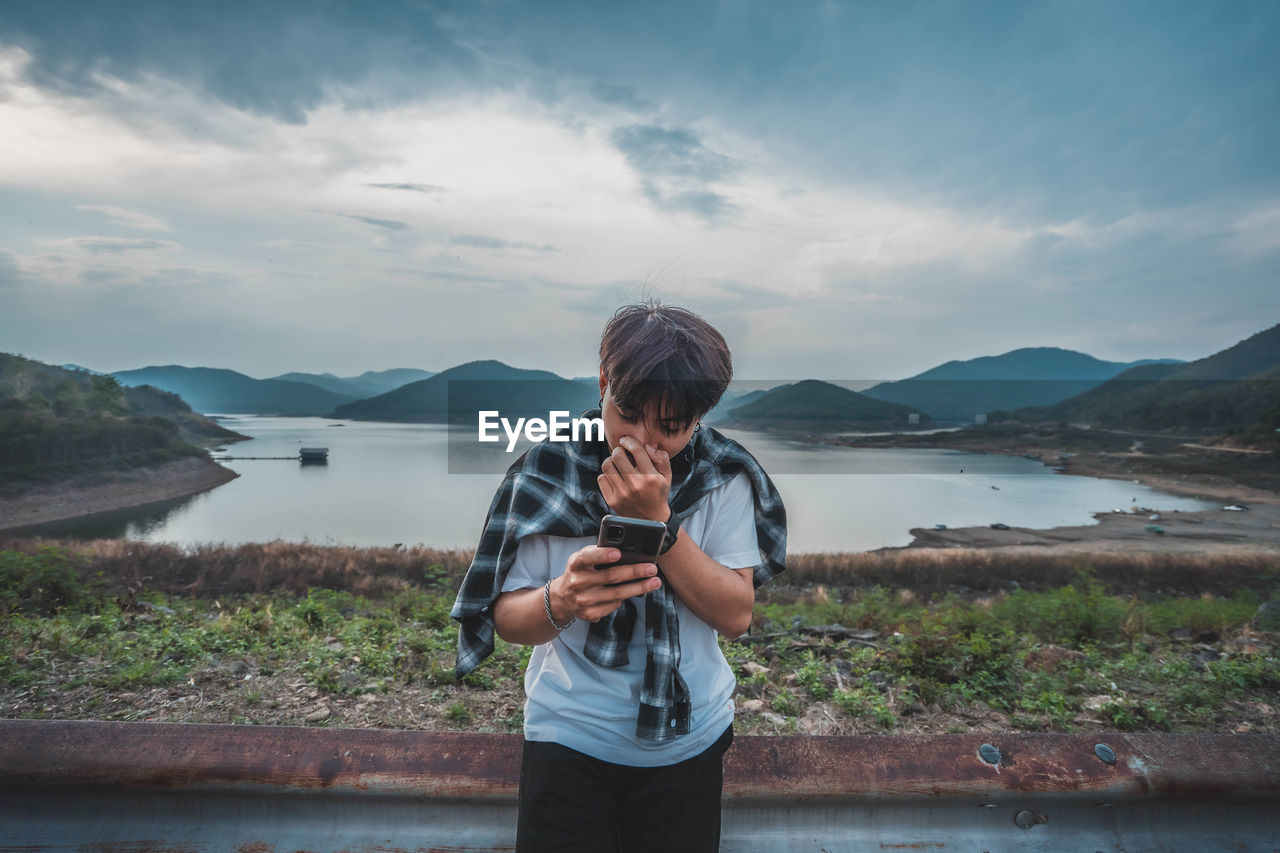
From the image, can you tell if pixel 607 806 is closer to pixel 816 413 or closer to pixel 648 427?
pixel 648 427

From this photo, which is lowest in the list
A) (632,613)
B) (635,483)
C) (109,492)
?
(109,492)

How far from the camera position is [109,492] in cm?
3058

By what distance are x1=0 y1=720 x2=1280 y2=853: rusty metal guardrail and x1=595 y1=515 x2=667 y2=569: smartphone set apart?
78cm

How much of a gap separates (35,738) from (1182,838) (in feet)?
8.86

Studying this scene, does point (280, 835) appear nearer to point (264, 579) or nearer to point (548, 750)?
point (548, 750)

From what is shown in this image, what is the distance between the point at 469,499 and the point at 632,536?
35.4 meters

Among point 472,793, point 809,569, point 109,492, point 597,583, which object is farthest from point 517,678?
point 109,492

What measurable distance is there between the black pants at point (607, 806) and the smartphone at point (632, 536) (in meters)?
0.42

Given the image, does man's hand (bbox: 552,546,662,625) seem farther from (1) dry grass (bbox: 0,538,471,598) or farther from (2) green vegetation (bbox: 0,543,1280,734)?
(1) dry grass (bbox: 0,538,471,598)

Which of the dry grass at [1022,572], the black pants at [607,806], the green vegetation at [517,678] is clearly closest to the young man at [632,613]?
the black pants at [607,806]

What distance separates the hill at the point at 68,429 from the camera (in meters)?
27.0

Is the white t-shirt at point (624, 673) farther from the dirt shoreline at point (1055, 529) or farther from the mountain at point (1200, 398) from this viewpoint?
the mountain at point (1200, 398)

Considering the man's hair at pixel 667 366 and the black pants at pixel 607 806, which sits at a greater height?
the man's hair at pixel 667 366

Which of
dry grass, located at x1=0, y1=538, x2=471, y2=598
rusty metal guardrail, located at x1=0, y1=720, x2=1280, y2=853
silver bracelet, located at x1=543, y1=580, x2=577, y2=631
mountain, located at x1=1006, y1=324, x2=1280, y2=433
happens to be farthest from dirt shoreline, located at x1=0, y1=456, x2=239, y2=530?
mountain, located at x1=1006, y1=324, x2=1280, y2=433
